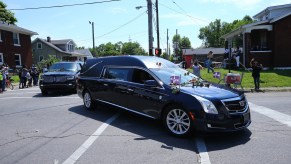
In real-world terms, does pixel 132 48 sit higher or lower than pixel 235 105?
higher

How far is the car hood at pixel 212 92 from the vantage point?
5941mm

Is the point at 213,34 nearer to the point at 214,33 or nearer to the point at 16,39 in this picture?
the point at 214,33

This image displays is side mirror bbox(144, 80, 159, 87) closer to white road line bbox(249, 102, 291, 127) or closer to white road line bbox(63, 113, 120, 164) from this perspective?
white road line bbox(63, 113, 120, 164)

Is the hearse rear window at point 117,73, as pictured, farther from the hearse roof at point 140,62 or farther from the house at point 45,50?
the house at point 45,50

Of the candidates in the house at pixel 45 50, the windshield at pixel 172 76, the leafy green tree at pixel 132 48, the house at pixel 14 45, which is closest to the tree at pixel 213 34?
the leafy green tree at pixel 132 48

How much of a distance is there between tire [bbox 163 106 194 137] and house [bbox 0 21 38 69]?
30727 millimetres

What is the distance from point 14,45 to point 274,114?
33.8 m

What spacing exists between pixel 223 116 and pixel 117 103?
3292 millimetres

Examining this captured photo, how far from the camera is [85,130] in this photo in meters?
7.04

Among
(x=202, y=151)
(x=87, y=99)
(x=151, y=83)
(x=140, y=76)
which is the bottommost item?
(x=202, y=151)

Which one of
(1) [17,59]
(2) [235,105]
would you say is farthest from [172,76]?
(1) [17,59]

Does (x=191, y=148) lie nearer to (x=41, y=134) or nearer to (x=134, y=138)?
(x=134, y=138)

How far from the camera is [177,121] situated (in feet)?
20.5

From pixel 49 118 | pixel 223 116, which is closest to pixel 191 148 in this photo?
pixel 223 116
